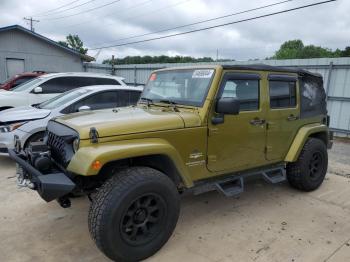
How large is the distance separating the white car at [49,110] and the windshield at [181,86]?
147 centimetres

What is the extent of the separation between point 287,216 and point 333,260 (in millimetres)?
1037

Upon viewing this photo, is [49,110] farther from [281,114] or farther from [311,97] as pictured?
[311,97]

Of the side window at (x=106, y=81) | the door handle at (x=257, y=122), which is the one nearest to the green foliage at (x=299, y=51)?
the side window at (x=106, y=81)

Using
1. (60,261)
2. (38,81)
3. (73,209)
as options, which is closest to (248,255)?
(60,261)

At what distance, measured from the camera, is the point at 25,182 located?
3420 millimetres

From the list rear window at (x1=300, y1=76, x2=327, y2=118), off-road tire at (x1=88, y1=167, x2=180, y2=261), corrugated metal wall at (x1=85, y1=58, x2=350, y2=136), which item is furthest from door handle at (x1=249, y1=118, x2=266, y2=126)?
corrugated metal wall at (x1=85, y1=58, x2=350, y2=136)

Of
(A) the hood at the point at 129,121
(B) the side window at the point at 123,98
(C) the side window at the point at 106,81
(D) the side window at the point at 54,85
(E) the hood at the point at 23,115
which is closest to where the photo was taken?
(A) the hood at the point at 129,121

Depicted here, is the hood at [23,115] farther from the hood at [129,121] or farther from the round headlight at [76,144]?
the round headlight at [76,144]

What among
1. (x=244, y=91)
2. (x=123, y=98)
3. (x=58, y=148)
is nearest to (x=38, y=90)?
(x=123, y=98)

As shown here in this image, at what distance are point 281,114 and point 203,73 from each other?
1387mm

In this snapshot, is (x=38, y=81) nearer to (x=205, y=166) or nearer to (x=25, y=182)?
(x=25, y=182)

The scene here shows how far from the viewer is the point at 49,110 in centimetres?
623

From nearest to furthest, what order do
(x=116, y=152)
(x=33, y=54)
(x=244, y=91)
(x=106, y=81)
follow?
(x=116, y=152) → (x=244, y=91) → (x=106, y=81) → (x=33, y=54)

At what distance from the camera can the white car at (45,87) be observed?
26.4 ft
